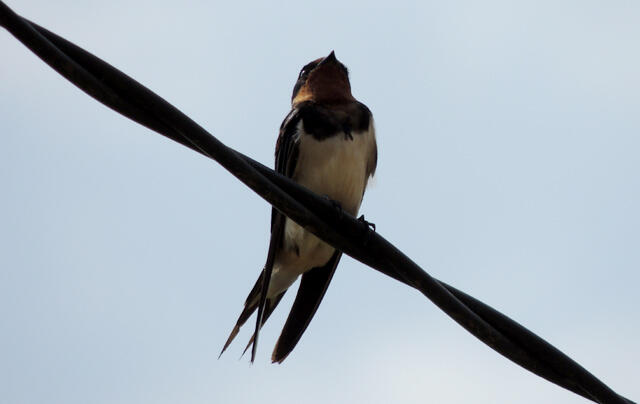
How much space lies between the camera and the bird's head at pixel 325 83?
5.77 metres

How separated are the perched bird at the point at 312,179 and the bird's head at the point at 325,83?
0.6 inches

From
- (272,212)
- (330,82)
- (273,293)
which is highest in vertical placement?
(330,82)

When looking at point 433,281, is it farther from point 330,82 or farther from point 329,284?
point 330,82

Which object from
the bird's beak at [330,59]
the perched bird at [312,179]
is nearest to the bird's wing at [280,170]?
the perched bird at [312,179]

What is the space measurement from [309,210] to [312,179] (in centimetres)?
205

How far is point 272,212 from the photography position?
18.3 ft

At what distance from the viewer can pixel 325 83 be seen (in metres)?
5.92

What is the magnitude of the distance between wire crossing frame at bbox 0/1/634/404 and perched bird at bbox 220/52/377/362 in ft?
5.66

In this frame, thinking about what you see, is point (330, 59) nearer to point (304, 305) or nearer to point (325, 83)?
point (325, 83)

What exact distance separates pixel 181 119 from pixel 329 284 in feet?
9.17

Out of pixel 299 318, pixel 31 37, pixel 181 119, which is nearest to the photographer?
pixel 31 37

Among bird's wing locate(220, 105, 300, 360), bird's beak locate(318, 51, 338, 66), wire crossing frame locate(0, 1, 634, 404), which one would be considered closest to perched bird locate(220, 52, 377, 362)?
bird's wing locate(220, 105, 300, 360)

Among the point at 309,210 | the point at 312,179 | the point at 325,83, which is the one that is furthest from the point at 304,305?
the point at 309,210

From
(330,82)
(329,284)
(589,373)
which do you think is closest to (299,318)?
(329,284)
